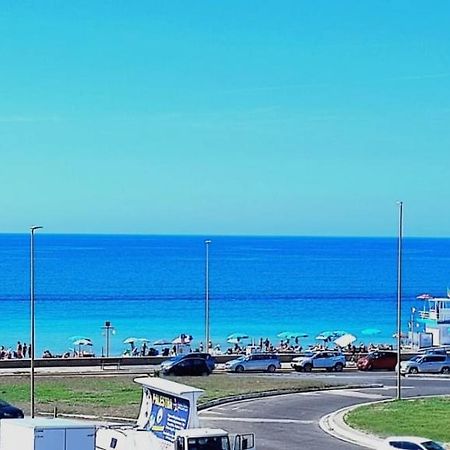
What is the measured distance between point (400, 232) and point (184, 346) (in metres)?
33.6

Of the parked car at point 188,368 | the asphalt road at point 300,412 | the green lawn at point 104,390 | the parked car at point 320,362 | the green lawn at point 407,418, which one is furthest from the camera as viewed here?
the parked car at point 320,362

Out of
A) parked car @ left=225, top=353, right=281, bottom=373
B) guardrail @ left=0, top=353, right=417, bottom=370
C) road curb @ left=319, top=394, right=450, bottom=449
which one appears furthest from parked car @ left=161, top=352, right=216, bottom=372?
road curb @ left=319, top=394, right=450, bottom=449

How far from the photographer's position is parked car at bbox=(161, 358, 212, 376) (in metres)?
52.5

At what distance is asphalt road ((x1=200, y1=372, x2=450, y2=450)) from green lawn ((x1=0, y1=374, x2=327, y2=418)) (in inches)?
70.1

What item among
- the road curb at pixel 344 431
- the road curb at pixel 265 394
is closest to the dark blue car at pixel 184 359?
the road curb at pixel 265 394

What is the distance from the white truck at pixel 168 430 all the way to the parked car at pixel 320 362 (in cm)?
2803

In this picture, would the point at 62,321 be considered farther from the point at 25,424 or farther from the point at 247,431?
the point at 25,424

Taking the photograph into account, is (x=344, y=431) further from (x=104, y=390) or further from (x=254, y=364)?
(x=254, y=364)

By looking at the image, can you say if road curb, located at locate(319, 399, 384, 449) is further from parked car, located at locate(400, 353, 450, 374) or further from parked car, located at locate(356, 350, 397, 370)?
parked car, located at locate(356, 350, 397, 370)

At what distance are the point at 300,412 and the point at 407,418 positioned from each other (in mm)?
4629

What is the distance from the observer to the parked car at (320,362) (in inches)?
2234

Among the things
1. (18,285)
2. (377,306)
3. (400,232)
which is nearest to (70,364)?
(400,232)

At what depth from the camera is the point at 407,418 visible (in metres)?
36.3

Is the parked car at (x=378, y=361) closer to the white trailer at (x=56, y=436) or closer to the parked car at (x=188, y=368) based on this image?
the parked car at (x=188, y=368)
